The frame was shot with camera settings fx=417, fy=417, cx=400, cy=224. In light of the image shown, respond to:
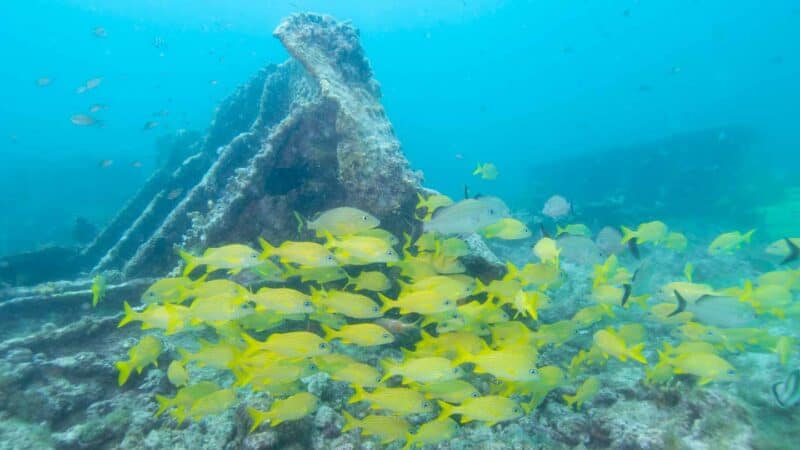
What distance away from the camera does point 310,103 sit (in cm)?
714

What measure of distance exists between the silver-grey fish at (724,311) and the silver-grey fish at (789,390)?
71cm

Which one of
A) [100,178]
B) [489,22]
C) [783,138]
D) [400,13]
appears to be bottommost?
[100,178]

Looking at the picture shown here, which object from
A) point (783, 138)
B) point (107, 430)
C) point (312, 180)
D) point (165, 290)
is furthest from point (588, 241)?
point (783, 138)

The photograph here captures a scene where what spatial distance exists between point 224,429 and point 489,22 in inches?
6401

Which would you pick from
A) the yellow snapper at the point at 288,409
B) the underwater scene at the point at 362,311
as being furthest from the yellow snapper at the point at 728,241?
the yellow snapper at the point at 288,409

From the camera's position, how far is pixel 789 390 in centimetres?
384

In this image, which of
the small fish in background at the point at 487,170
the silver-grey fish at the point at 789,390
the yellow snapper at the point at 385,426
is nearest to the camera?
the yellow snapper at the point at 385,426

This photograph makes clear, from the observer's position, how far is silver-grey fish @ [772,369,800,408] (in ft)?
12.5

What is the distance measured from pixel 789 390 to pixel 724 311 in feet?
3.00

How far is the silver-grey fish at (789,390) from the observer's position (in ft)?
12.5

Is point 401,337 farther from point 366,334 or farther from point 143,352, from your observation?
point 143,352

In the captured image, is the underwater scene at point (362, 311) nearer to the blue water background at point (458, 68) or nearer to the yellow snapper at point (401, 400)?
the yellow snapper at point (401, 400)

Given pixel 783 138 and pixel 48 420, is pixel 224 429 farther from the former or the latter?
pixel 783 138

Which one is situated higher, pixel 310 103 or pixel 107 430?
pixel 310 103
